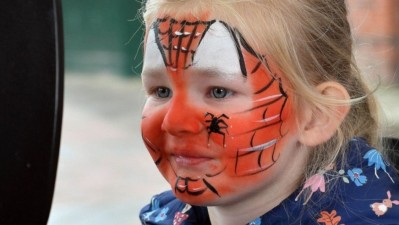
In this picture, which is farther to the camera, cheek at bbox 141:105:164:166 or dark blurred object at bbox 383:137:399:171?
dark blurred object at bbox 383:137:399:171

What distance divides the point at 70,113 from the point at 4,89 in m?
4.25

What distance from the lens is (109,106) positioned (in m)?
4.93

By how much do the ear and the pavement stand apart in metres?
0.66

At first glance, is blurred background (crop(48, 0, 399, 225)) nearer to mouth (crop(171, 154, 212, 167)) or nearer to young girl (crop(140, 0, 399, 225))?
young girl (crop(140, 0, 399, 225))

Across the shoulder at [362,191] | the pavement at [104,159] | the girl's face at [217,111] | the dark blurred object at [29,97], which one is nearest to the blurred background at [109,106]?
the pavement at [104,159]

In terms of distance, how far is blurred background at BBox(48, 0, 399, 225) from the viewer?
9.92 ft

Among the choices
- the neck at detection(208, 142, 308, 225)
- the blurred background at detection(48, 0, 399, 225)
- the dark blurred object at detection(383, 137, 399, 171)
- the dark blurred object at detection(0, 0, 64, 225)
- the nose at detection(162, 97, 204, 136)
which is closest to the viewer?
the dark blurred object at detection(0, 0, 64, 225)

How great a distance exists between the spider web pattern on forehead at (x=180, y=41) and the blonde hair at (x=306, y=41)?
16 mm

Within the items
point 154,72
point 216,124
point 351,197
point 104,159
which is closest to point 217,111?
point 216,124

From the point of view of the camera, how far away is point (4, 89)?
67 centimetres

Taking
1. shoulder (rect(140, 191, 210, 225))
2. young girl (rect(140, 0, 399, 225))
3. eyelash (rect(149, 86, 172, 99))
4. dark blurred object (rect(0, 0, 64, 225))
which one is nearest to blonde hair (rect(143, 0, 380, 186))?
young girl (rect(140, 0, 399, 225))

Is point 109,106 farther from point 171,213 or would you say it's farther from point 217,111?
point 217,111

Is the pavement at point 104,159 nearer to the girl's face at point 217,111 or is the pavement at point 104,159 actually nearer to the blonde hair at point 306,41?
the blonde hair at point 306,41

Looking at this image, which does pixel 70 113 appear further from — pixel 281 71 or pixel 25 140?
pixel 25 140
